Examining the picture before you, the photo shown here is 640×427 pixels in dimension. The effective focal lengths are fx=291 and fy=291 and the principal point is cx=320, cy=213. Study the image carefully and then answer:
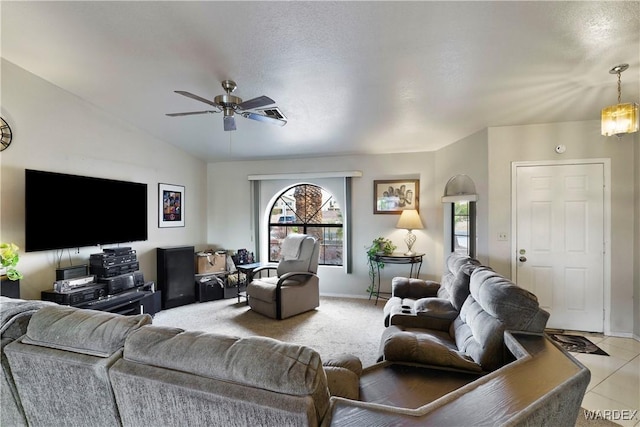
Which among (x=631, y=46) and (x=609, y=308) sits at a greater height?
(x=631, y=46)

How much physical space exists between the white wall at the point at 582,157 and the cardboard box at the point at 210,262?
422 cm

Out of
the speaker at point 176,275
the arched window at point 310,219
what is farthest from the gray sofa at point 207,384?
the arched window at point 310,219

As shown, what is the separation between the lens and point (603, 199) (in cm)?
330

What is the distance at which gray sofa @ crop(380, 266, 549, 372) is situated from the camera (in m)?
1.56

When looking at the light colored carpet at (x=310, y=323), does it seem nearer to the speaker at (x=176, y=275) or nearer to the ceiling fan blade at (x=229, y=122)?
the speaker at (x=176, y=275)

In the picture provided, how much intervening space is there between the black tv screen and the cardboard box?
96cm

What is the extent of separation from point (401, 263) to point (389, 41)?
10.7 ft

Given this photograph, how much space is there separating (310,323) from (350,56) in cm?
310

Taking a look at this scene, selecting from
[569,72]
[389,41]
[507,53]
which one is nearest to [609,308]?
[569,72]

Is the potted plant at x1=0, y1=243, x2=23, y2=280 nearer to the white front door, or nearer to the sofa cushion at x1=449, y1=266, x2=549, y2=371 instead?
the sofa cushion at x1=449, y1=266, x2=549, y2=371

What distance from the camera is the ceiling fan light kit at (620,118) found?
2363 mm

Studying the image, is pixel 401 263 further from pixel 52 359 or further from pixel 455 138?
pixel 52 359

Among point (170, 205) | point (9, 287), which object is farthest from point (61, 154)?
point (170, 205)

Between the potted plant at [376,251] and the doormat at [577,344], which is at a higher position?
the potted plant at [376,251]
